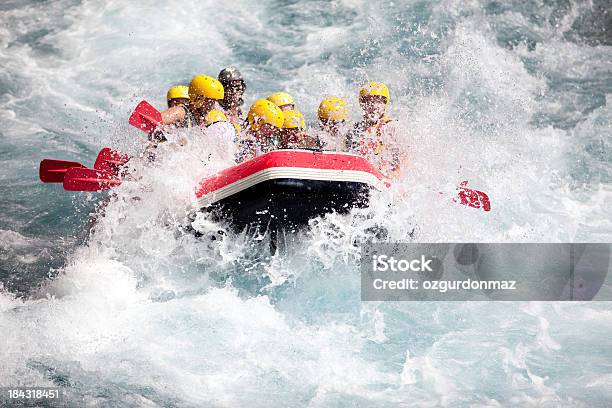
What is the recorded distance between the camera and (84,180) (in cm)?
544

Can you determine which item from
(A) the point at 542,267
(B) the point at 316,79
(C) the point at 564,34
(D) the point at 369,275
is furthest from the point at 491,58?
(D) the point at 369,275

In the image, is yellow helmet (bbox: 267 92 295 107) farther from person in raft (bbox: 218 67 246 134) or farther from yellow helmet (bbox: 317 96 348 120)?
person in raft (bbox: 218 67 246 134)

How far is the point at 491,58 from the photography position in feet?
32.9

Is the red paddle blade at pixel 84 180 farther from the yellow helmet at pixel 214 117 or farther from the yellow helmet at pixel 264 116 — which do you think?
the yellow helmet at pixel 264 116

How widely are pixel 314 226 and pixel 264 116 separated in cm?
104

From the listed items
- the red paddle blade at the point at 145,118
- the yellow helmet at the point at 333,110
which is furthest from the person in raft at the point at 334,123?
the red paddle blade at the point at 145,118

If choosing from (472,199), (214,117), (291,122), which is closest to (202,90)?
(214,117)

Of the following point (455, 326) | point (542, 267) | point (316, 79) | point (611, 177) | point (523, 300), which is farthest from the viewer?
point (316, 79)

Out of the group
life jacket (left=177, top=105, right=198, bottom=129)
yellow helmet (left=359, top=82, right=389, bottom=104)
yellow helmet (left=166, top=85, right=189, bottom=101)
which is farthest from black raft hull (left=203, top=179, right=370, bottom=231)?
yellow helmet (left=166, top=85, right=189, bottom=101)

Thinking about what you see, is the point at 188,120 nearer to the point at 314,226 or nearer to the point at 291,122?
the point at 291,122

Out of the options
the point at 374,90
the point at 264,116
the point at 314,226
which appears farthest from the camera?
the point at 374,90

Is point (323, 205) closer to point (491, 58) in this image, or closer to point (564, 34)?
point (491, 58)

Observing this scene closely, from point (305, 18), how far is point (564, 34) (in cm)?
420

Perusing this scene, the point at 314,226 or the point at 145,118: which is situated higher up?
the point at 145,118
